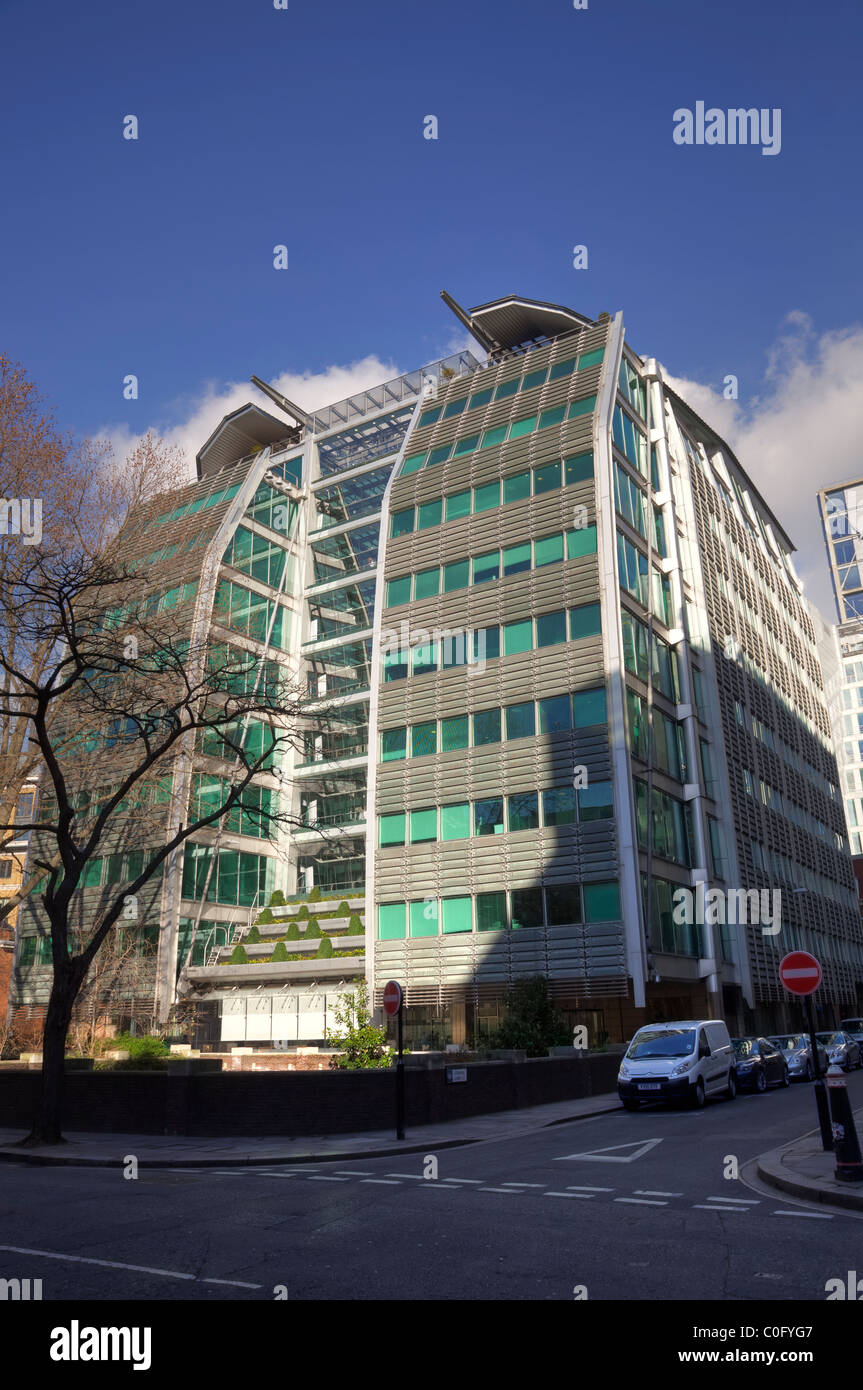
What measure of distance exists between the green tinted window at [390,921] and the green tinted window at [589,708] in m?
10.1

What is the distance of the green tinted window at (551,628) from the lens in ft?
121

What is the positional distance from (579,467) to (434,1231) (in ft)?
110

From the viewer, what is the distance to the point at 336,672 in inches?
2092

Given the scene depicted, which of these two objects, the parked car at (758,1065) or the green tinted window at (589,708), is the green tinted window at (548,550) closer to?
the green tinted window at (589,708)

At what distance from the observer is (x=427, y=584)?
41.5 meters

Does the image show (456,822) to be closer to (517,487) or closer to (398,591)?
(398,591)

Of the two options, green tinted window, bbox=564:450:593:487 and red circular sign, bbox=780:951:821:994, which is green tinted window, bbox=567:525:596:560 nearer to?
green tinted window, bbox=564:450:593:487

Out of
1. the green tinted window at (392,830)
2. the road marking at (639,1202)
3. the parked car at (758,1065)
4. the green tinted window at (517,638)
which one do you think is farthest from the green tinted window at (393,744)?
the road marking at (639,1202)

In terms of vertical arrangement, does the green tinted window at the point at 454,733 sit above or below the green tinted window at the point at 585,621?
below

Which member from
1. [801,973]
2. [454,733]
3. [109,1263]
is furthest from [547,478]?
[109,1263]

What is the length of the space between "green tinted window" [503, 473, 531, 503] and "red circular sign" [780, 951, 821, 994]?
29.6 m
